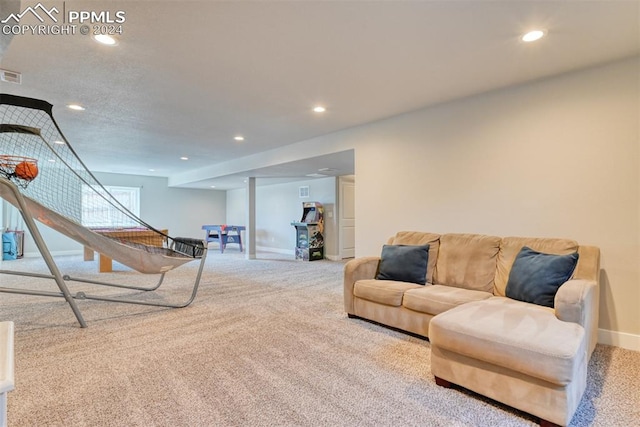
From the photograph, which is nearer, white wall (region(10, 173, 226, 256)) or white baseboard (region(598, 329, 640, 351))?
white baseboard (region(598, 329, 640, 351))

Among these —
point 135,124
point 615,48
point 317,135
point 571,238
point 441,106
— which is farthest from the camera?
point 317,135

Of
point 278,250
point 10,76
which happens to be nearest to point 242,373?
point 10,76

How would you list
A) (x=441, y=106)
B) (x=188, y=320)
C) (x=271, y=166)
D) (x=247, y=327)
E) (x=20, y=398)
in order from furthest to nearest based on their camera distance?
1. (x=271, y=166)
2. (x=441, y=106)
3. (x=188, y=320)
4. (x=247, y=327)
5. (x=20, y=398)

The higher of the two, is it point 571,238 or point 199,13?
point 199,13

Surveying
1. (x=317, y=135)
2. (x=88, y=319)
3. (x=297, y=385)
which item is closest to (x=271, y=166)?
(x=317, y=135)

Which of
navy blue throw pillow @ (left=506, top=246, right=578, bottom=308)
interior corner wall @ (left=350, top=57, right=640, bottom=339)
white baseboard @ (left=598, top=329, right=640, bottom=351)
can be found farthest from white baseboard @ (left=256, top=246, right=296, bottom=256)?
white baseboard @ (left=598, top=329, right=640, bottom=351)

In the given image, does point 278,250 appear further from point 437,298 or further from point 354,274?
point 437,298

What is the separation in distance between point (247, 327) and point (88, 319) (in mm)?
1704

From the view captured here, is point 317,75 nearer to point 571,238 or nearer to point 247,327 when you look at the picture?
point 247,327

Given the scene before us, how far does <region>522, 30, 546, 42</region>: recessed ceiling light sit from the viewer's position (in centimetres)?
211

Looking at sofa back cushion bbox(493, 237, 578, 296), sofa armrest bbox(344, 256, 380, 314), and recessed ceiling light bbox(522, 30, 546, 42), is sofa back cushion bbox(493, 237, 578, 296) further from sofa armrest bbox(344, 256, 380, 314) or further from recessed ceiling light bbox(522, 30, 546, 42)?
recessed ceiling light bbox(522, 30, 546, 42)

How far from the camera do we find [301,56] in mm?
2430

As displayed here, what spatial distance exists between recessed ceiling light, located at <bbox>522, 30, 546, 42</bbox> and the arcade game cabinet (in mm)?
5733

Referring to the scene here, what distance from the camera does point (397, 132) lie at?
394cm
